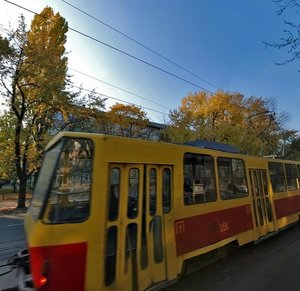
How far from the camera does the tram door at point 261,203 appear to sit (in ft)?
28.3

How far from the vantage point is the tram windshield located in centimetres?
411

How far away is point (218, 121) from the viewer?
112 feet

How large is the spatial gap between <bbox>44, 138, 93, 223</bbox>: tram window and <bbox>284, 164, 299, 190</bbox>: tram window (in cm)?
906

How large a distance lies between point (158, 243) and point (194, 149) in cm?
196

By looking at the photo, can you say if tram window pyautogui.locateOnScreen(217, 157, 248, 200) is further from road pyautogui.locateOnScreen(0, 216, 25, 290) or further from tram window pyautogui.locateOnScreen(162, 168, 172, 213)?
road pyautogui.locateOnScreen(0, 216, 25, 290)

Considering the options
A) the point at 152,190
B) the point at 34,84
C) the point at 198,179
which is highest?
the point at 34,84

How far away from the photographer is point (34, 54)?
1964 cm

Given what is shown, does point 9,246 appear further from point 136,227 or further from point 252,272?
point 252,272

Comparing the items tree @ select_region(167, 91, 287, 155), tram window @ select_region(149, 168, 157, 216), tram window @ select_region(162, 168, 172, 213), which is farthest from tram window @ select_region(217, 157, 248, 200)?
tree @ select_region(167, 91, 287, 155)

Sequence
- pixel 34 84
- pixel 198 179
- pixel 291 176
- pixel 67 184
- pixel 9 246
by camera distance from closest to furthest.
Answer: pixel 67 184, pixel 198 179, pixel 9 246, pixel 291 176, pixel 34 84

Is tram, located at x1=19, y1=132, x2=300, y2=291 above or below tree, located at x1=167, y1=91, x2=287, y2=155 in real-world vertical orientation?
below

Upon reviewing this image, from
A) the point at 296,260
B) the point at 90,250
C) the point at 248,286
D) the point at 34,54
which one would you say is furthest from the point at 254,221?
the point at 34,54

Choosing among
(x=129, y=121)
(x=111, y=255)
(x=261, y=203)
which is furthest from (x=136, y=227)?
(x=129, y=121)

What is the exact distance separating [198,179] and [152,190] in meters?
1.44
